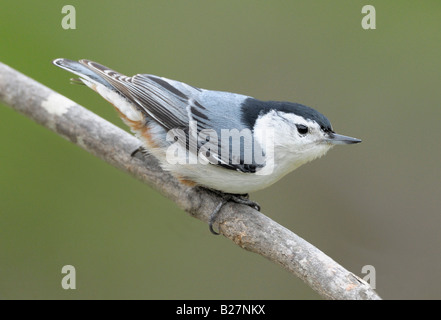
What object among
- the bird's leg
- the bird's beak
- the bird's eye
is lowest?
the bird's leg

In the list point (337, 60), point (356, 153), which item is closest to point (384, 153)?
point (356, 153)

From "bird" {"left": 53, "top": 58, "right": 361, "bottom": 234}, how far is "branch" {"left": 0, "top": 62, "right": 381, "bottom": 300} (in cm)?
8

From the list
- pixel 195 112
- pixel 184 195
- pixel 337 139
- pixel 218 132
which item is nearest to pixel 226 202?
pixel 184 195

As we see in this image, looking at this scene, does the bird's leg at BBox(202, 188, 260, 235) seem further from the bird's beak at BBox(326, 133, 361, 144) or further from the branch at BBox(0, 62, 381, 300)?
the bird's beak at BBox(326, 133, 361, 144)

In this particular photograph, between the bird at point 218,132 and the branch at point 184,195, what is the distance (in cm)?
8

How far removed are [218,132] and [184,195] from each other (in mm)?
331

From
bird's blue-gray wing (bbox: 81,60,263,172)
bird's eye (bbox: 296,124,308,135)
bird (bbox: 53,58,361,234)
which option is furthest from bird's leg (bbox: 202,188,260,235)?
bird's eye (bbox: 296,124,308,135)

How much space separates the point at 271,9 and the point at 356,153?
1.24m

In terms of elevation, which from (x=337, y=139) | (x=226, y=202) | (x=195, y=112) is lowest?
(x=226, y=202)

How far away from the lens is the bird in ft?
7.70

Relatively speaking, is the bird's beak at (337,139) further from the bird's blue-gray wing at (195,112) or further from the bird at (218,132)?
the bird's blue-gray wing at (195,112)

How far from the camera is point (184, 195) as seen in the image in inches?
97.9

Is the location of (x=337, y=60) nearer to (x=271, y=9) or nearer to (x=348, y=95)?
(x=348, y=95)

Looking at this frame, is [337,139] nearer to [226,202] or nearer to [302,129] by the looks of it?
[302,129]
